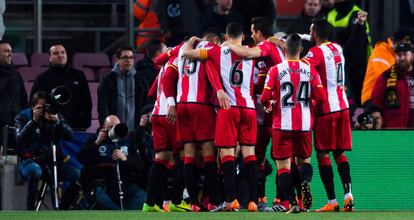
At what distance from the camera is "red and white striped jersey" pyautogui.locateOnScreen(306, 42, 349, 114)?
773 inches

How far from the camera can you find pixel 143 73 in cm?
2284

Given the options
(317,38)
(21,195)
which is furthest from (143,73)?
(317,38)

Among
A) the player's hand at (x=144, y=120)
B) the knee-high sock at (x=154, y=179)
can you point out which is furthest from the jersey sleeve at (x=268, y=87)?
the player's hand at (x=144, y=120)

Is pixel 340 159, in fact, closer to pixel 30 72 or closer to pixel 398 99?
pixel 398 99

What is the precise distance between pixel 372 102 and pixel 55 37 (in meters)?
5.23

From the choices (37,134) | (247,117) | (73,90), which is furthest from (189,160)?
(73,90)

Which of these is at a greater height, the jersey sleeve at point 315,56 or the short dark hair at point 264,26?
the short dark hair at point 264,26

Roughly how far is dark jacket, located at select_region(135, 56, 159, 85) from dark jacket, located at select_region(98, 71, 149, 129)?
0.08 metres

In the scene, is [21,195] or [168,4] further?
[168,4]

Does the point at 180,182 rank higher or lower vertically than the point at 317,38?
lower

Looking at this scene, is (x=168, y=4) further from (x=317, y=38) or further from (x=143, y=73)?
(x=317, y=38)

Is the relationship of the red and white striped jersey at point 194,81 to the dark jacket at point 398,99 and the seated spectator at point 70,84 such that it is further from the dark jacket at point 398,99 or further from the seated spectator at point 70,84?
the dark jacket at point 398,99

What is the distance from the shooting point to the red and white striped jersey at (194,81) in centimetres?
1939

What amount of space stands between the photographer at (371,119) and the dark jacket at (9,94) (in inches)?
160
